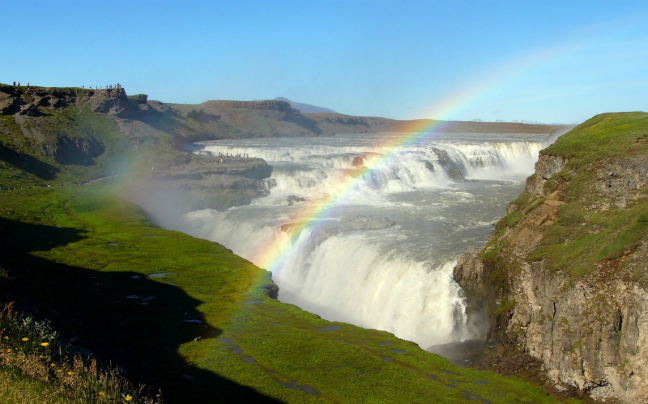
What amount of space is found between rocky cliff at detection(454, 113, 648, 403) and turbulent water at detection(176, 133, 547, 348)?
256 centimetres

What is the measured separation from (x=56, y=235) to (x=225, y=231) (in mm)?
13409

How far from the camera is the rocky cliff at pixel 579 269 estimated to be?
16.0 meters

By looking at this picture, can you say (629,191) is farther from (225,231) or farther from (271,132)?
(271,132)

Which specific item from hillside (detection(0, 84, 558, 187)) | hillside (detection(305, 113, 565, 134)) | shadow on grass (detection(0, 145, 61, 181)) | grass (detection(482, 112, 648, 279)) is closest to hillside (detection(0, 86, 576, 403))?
grass (detection(482, 112, 648, 279))

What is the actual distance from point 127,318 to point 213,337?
342 centimetres

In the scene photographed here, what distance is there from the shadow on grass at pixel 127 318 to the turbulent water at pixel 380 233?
10.7m

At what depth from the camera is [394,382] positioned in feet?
44.4

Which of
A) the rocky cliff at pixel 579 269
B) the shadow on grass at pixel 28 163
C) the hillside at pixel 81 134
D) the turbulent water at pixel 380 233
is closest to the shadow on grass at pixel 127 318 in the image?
the turbulent water at pixel 380 233

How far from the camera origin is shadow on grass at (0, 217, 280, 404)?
12516 millimetres

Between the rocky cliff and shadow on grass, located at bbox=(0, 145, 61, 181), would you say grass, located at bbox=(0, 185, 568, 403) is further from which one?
shadow on grass, located at bbox=(0, 145, 61, 181)

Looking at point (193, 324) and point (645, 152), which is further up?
point (645, 152)

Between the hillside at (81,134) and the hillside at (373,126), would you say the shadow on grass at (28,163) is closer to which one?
the hillside at (81,134)

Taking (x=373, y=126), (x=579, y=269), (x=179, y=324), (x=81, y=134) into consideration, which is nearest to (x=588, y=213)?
(x=579, y=269)

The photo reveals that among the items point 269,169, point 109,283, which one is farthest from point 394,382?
point 269,169
